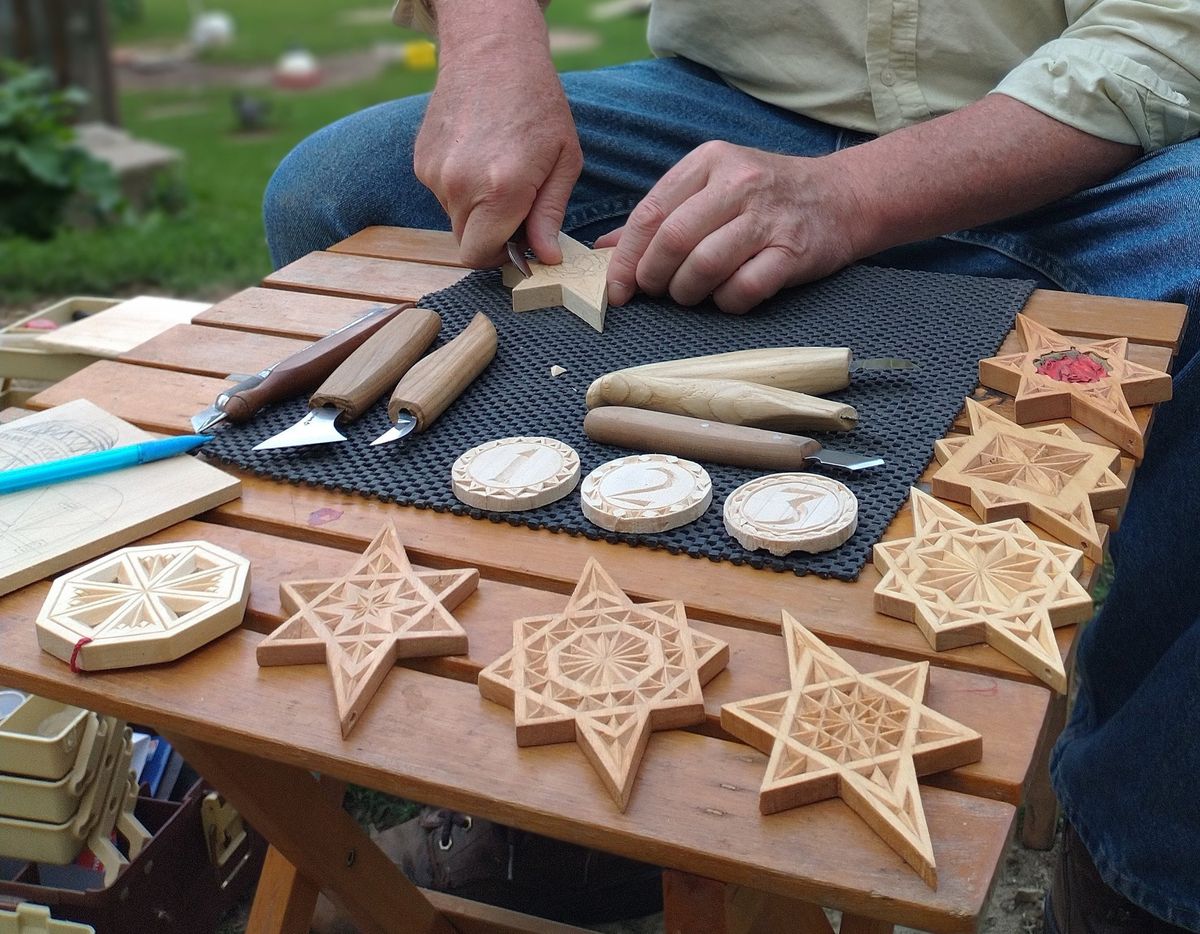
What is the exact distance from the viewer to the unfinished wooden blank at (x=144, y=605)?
933 millimetres

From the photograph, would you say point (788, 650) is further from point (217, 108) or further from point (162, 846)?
point (217, 108)

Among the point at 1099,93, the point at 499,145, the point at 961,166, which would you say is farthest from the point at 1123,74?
the point at 499,145

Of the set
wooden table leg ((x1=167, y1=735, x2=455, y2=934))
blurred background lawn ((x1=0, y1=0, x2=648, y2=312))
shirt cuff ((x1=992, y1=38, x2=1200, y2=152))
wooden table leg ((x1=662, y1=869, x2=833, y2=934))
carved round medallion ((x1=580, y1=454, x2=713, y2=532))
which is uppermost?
shirt cuff ((x1=992, y1=38, x2=1200, y2=152))

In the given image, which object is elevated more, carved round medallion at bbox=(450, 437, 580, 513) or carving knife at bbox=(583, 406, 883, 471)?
carving knife at bbox=(583, 406, 883, 471)

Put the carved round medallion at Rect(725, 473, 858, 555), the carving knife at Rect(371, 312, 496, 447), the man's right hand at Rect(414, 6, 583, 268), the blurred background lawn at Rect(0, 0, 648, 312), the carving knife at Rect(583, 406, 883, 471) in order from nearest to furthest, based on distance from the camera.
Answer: the carved round medallion at Rect(725, 473, 858, 555) → the carving knife at Rect(583, 406, 883, 471) → the carving knife at Rect(371, 312, 496, 447) → the man's right hand at Rect(414, 6, 583, 268) → the blurred background lawn at Rect(0, 0, 648, 312)

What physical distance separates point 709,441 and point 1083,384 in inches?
15.8

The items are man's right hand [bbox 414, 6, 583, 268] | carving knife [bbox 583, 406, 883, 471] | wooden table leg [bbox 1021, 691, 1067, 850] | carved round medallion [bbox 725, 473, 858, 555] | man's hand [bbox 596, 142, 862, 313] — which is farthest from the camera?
wooden table leg [bbox 1021, 691, 1067, 850]

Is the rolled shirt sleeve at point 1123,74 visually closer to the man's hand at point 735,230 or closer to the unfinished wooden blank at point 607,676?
the man's hand at point 735,230

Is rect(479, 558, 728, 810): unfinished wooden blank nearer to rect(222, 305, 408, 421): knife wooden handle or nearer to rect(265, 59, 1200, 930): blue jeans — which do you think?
rect(222, 305, 408, 421): knife wooden handle

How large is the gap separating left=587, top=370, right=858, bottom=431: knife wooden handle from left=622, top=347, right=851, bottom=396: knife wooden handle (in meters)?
0.03

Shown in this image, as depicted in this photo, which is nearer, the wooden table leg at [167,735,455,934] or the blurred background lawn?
the wooden table leg at [167,735,455,934]

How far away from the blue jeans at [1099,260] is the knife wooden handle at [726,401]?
1.62 feet

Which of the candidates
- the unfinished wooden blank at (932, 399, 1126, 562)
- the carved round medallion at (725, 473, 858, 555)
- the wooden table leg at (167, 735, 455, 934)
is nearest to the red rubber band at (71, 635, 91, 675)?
the wooden table leg at (167, 735, 455, 934)

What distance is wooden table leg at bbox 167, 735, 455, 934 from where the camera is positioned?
1.10 m
